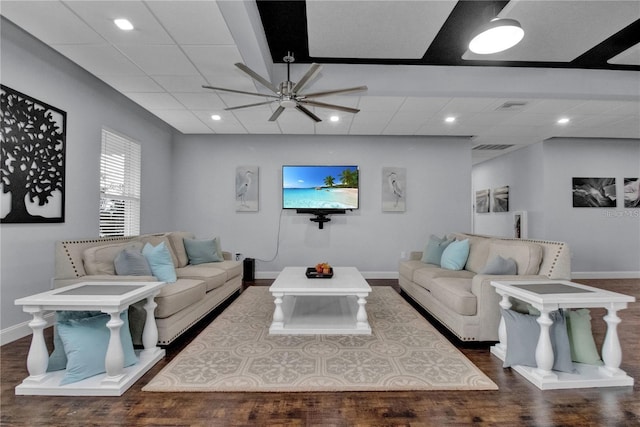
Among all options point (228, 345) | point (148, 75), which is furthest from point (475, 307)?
point (148, 75)

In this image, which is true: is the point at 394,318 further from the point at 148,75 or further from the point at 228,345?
the point at 148,75

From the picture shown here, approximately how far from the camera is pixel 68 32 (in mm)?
2605

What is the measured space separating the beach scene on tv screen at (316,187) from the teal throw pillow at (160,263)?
2.81 meters

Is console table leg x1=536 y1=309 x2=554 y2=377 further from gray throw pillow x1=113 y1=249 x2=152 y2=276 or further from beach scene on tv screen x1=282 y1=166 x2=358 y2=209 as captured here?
beach scene on tv screen x1=282 y1=166 x2=358 y2=209

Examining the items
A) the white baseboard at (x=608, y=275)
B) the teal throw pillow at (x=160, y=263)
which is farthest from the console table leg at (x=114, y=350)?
the white baseboard at (x=608, y=275)

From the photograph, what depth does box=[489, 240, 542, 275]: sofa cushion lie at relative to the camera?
9.32ft

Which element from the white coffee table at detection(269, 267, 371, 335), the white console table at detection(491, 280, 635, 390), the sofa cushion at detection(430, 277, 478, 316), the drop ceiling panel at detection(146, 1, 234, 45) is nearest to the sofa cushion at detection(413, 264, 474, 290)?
the sofa cushion at detection(430, 277, 478, 316)

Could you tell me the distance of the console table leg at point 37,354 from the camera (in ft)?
6.48

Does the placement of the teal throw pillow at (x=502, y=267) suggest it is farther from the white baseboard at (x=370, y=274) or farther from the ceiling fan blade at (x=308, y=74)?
the white baseboard at (x=370, y=274)

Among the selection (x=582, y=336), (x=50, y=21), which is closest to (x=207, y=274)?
(x=50, y=21)

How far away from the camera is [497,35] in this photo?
2.73m

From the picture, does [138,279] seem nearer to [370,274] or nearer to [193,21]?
[193,21]

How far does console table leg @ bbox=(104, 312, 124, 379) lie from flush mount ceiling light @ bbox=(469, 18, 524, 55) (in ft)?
11.5

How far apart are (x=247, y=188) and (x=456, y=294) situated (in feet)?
13.5
